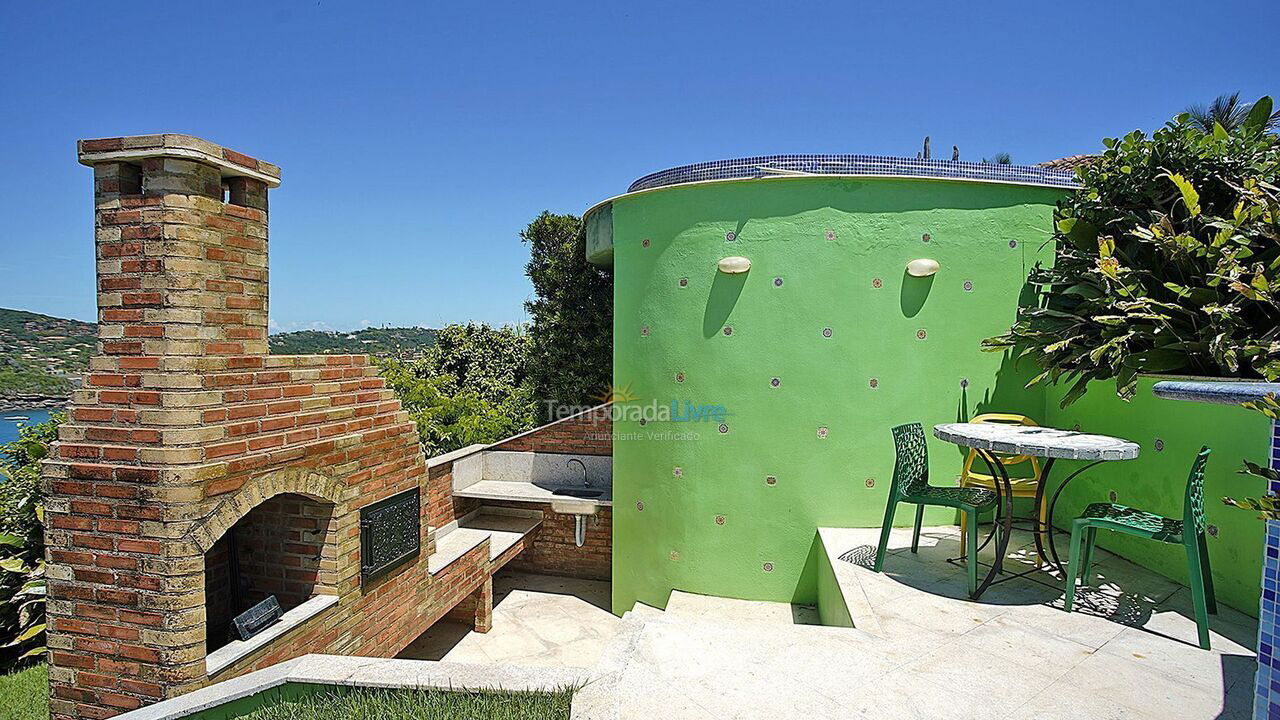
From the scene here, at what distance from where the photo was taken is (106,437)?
3.47 meters

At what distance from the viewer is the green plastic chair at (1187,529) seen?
3.28 metres

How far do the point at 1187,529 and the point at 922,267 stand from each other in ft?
10.3

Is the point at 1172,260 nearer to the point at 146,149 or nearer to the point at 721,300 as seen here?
the point at 721,300

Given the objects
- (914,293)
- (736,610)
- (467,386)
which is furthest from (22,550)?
(914,293)

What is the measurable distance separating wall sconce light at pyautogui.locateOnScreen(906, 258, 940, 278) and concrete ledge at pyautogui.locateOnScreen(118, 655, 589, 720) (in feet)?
15.6

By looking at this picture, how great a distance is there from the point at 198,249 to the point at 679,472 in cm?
454

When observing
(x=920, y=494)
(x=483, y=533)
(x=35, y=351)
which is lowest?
(x=483, y=533)

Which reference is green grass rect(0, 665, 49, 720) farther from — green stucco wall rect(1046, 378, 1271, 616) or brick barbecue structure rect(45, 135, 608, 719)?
green stucco wall rect(1046, 378, 1271, 616)

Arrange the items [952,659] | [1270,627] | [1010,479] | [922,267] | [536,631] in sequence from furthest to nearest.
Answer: [536,631], [922,267], [1010,479], [952,659], [1270,627]

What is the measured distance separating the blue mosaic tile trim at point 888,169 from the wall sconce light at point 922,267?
2.72 ft

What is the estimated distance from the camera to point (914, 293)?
19.5 feet

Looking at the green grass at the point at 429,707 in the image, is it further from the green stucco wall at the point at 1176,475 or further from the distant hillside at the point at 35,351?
the distant hillside at the point at 35,351

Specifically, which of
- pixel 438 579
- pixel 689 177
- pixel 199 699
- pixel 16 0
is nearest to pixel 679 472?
pixel 438 579

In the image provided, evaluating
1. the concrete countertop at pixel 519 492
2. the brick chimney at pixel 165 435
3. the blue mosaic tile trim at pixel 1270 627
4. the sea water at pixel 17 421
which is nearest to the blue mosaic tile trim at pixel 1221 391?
the blue mosaic tile trim at pixel 1270 627
